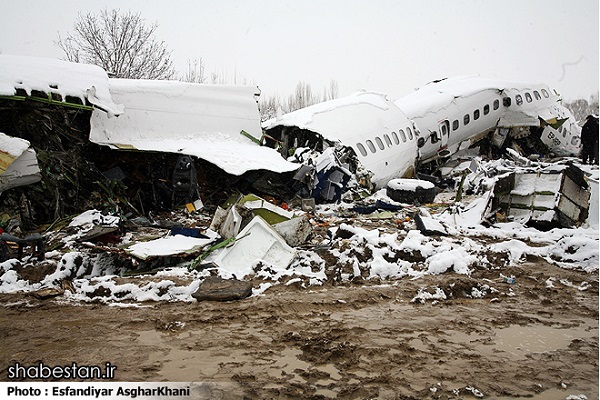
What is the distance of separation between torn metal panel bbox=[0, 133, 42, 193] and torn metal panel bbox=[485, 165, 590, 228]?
8.88m

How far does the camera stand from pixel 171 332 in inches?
160

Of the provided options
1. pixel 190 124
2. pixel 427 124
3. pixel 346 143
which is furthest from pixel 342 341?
pixel 427 124

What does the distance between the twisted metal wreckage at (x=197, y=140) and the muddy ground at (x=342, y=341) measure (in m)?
4.13

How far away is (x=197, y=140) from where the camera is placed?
1080 centimetres

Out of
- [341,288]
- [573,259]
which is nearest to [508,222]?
[573,259]

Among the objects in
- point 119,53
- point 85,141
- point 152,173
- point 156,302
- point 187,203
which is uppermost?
point 119,53

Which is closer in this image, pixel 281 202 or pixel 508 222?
pixel 508 222

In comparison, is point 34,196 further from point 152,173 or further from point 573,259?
point 573,259

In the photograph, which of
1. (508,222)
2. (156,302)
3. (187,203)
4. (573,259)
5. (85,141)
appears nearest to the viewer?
(156,302)

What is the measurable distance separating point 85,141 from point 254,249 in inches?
209

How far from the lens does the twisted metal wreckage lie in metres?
8.26

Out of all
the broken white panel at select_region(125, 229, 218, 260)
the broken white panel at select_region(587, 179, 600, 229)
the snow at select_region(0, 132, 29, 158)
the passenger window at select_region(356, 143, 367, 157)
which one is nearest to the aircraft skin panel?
the passenger window at select_region(356, 143, 367, 157)

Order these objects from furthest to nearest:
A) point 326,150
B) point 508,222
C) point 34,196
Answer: point 326,150, point 508,222, point 34,196

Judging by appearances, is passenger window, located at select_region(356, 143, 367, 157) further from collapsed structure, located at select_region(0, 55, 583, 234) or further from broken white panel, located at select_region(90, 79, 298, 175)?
broken white panel, located at select_region(90, 79, 298, 175)
